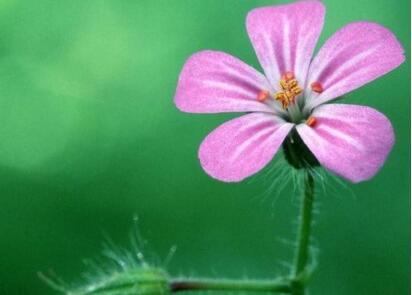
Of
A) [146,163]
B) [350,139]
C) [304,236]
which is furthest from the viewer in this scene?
[146,163]

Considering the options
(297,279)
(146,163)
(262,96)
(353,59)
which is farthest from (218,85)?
(146,163)

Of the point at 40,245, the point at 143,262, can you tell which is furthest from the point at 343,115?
the point at 40,245

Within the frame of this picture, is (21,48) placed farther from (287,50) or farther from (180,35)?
(287,50)

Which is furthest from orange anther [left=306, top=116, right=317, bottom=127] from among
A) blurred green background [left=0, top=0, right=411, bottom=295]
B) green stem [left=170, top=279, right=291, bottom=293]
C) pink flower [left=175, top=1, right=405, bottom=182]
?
blurred green background [left=0, top=0, right=411, bottom=295]

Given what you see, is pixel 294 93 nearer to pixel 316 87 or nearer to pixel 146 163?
pixel 316 87

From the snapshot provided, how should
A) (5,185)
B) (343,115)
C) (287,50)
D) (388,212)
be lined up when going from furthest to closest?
1. (5,185)
2. (388,212)
3. (287,50)
4. (343,115)

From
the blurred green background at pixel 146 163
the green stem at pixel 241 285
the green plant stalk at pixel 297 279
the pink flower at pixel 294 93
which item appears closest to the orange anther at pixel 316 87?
the pink flower at pixel 294 93
